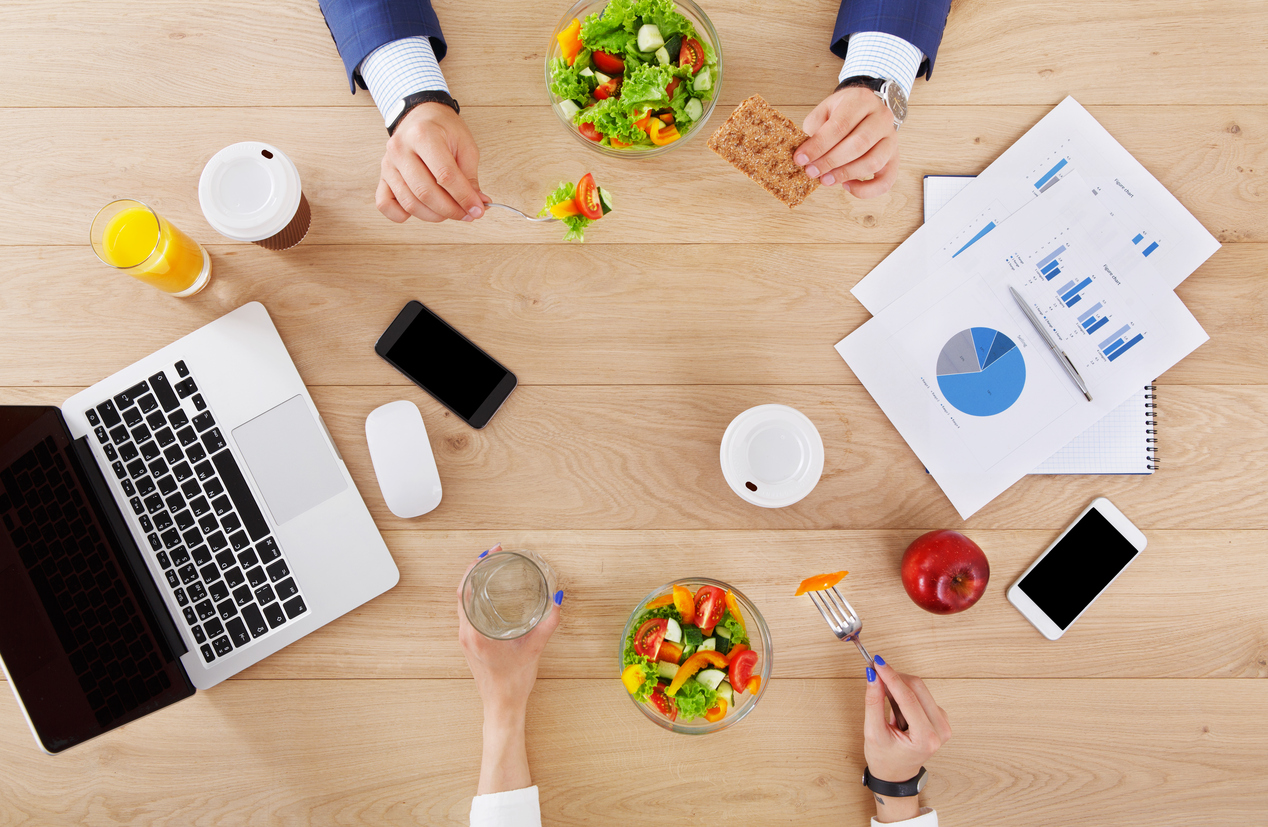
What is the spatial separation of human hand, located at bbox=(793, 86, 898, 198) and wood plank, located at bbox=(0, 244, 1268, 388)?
13 cm

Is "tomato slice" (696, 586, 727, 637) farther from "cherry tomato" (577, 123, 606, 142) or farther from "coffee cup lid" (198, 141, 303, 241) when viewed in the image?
"coffee cup lid" (198, 141, 303, 241)

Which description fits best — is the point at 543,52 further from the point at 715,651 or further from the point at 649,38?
the point at 715,651

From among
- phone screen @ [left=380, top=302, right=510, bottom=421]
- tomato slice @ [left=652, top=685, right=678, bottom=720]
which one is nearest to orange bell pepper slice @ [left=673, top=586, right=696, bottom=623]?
tomato slice @ [left=652, top=685, right=678, bottom=720]

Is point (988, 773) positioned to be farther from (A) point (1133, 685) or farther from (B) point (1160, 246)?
(B) point (1160, 246)

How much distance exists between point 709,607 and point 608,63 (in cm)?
84

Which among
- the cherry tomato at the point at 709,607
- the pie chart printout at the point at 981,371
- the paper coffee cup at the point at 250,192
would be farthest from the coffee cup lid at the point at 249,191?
the pie chart printout at the point at 981,371

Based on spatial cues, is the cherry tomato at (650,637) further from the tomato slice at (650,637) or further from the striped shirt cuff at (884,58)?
the striped shirt cuff at (884,58)

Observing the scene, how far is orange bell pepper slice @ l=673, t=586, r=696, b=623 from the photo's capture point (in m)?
1.06

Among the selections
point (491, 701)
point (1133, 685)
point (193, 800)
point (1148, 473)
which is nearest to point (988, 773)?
point (1133, 685)

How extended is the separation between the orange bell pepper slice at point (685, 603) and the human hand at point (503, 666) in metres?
0.20

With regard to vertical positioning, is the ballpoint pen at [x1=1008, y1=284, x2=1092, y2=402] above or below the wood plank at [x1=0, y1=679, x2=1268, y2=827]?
above

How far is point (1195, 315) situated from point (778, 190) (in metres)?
0.73

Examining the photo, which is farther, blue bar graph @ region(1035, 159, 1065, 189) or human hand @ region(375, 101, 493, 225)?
blue bar graph @ region(1035, 159, 1065, 189)

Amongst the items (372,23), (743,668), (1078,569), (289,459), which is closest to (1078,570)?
(1078,569)
